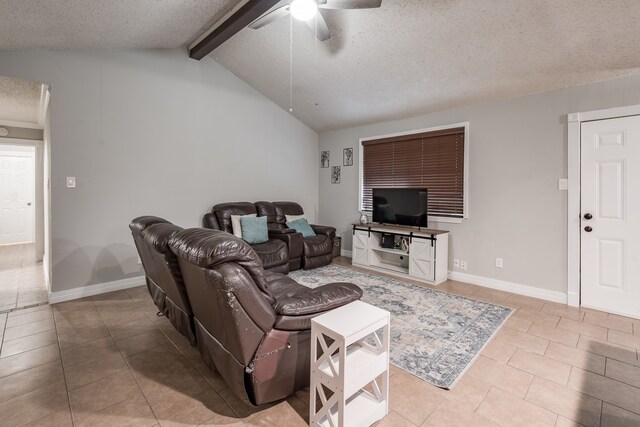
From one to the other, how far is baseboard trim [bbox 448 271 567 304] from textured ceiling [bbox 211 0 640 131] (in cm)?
233

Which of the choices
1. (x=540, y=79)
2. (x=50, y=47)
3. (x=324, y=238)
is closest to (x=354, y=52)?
(x=540, y=79)

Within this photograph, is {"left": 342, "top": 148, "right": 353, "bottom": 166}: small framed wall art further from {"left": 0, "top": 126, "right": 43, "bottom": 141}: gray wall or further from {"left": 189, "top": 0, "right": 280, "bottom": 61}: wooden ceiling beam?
{"left": 0, "top": 126, "right": 43, "bottom": 141}: gray wall

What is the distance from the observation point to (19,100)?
409cm

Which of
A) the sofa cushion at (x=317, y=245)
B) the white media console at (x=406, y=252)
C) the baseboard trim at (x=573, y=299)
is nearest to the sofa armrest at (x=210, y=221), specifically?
the sofa cushion at (x=317, y=245)

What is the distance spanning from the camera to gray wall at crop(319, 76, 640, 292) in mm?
3334

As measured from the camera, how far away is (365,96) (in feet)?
14.4

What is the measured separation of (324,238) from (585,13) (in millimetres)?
3770

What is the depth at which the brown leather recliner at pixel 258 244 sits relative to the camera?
161 inches

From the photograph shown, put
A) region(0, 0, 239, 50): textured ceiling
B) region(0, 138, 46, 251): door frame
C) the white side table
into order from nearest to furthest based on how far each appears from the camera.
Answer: the white side table
region(0, 0, 239, 50): textured ceiling
region(0, 138, 46, 251): door frame

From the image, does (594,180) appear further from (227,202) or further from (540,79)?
(227,202)

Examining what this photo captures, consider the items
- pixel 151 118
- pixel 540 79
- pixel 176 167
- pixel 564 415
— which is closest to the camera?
pixel 564 415

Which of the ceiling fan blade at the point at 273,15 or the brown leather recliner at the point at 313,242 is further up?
the ceiling fan blade at the point at 273,15

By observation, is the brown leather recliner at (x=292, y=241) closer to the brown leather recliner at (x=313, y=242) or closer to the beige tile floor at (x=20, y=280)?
the brown leather recliner at (x=313, y=242)

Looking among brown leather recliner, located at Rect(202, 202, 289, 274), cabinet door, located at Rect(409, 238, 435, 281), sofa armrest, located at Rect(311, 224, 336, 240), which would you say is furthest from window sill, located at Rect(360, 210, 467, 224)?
brown leather recliner, located at Rect(202, 202, 289, 274)
